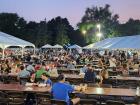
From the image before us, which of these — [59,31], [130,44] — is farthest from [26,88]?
[59,31]

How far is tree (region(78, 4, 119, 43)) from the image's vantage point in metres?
110

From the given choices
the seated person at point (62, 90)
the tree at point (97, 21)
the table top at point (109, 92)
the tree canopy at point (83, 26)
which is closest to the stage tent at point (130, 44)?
the table top at point (109, 92)

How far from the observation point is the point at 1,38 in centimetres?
2028

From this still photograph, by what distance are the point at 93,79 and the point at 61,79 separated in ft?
18.7

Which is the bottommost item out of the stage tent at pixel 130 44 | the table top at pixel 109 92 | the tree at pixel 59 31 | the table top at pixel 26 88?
the table top at pixel 109 92

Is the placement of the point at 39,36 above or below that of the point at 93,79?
above

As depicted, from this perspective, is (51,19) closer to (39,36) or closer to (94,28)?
(94,28)

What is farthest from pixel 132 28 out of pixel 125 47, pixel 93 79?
pixel 93 79

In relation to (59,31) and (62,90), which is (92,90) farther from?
(59,31)

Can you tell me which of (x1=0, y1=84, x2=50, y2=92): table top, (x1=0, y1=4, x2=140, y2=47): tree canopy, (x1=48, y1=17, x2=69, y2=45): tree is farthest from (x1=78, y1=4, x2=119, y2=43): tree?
(x1=0, y1=84, x2=50, y2=92): table top

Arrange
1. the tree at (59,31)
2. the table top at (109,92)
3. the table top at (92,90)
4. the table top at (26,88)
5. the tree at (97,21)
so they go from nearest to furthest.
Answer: the table top at (109,92), the table top at (92,90), the table top at (26,88), the tree at (59,31), the tree at (97,21)

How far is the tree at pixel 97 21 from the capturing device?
109556 mm

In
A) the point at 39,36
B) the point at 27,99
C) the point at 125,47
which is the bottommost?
the point at 27,99

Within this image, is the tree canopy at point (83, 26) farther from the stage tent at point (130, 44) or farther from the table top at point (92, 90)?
the table top at point (92, 90)
